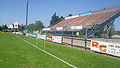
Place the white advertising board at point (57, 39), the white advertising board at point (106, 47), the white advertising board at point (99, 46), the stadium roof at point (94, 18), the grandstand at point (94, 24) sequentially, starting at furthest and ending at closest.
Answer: the stadium roof at point (94, 18) < the grandstand at point (94, 24) < the white advertising board at point (57, 39) < the white advertising board at point (99, 46) < the white advertising board at point (106, 47)

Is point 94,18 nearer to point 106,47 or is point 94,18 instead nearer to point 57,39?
point 57,39

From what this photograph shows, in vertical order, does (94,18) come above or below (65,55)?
above

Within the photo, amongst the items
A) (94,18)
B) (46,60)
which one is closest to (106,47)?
(46,60)

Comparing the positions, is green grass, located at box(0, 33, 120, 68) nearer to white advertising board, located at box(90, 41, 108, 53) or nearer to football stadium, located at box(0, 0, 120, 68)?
football stadium, located at box(0, 0, 120, 68)

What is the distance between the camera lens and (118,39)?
26.8m

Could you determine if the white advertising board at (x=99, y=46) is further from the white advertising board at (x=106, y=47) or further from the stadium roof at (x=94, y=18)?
the stadium roof at (x=94, y=18)

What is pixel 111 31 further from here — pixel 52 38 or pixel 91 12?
pixel 91 12

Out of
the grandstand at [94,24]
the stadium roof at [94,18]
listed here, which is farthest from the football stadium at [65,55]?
the stadium roof at [94,18]

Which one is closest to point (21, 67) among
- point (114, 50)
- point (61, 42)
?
point (114, 50)

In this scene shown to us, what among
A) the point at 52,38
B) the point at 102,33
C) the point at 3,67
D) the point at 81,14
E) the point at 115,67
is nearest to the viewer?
the point at 3,67

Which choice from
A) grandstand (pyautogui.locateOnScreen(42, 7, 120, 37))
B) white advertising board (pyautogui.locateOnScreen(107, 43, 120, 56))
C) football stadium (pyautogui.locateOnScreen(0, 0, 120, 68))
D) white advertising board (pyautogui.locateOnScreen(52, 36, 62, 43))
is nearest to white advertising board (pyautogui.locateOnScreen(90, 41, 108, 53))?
football stadium (pyautogui.locateOnScreen(0, 0, 120, 68))

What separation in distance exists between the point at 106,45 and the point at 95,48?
183 cm

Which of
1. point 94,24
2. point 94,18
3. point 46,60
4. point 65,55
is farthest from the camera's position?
point 94,18

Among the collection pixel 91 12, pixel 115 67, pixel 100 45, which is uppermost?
pixel 91 12
